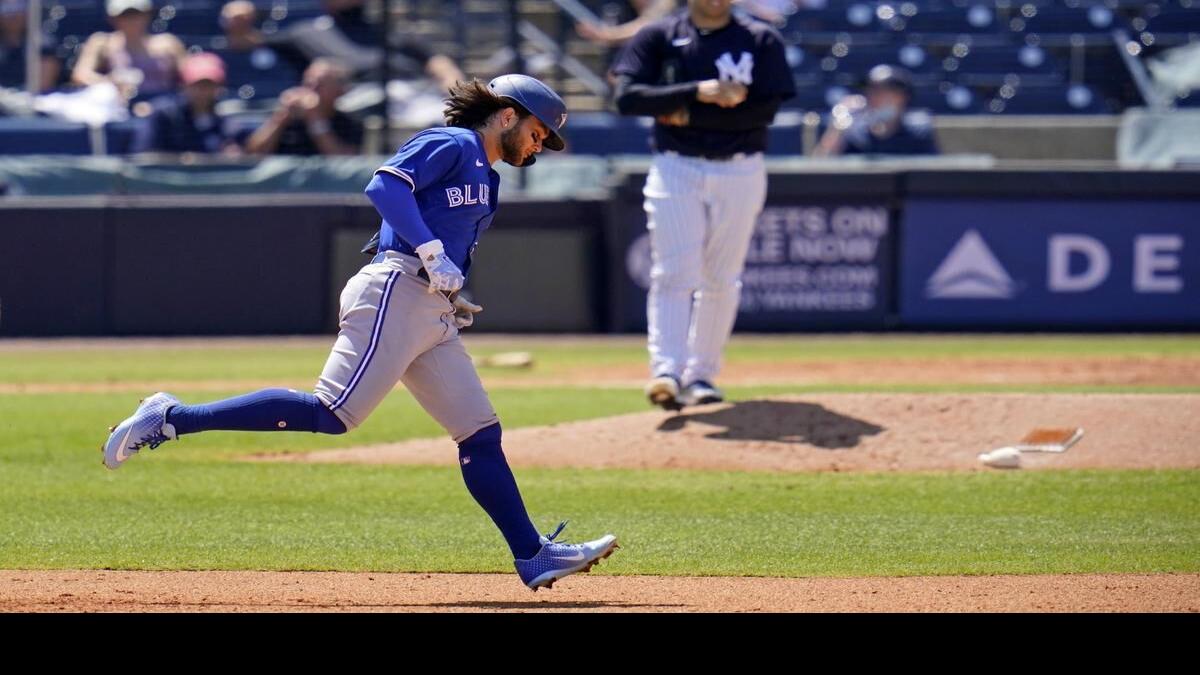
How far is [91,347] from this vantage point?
50.3 ft

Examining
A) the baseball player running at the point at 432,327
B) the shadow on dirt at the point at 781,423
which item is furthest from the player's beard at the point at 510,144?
the shadow on dirt at the point at 781,423

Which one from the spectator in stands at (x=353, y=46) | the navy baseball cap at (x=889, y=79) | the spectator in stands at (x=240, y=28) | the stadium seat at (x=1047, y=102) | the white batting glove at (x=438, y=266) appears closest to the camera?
the white batting glove at (x=438, y=266)

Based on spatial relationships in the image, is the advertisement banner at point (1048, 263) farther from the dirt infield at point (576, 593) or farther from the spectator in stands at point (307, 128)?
the dirt infield at point (576, 593)

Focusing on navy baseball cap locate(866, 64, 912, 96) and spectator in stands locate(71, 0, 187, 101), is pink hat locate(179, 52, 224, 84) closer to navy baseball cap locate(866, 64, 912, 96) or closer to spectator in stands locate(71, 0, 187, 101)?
spectator in stands locate(71, 0, 187, 101)

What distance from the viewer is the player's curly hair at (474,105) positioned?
5.83 m

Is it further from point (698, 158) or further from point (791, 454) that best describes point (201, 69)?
point (791, 454)

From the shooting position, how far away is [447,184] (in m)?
5.67

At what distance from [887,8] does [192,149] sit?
7198 mm

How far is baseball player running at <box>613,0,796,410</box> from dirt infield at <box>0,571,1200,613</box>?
128 inches

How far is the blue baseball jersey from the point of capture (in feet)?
18.3

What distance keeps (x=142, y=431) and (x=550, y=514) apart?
7.72ft
